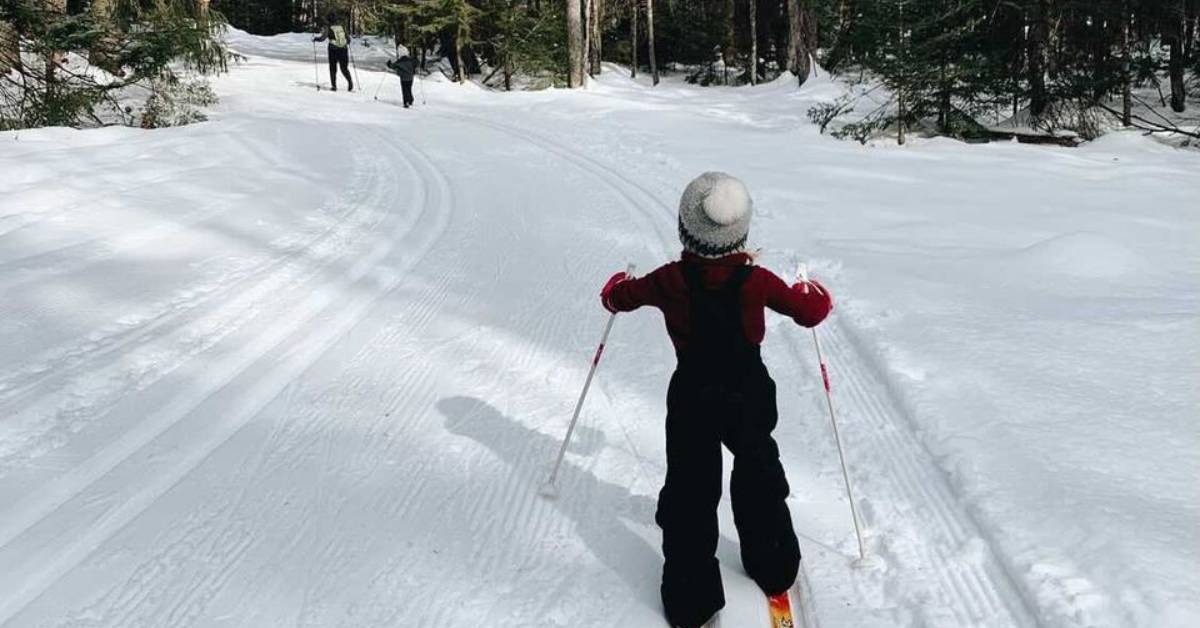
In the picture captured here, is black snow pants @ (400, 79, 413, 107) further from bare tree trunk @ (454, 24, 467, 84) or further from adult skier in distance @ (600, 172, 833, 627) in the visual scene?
adult skier in distance @ (600, 172, 833, 627)

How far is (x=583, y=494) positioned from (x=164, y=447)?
6.86ft

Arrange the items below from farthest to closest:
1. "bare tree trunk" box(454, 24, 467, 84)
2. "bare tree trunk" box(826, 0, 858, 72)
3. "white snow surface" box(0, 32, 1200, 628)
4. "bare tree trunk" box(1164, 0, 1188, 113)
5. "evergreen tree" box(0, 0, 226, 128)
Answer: "bare tree trunk" box(454, 24, 467, 84) < "bare tree trunk" box(826, 0, 858, 72) < "bare tree trunk" box(1164, 0, 1188, 113) < "evergreen tree" box(0, 0, 226, 128) < "white snow surface" box(0, 32, 1200, 628)

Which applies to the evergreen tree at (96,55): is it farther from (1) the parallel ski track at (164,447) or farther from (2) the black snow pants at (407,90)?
(1) the parallel ski track at (164,447)

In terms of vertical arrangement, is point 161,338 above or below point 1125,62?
below

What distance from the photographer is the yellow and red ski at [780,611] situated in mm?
2871

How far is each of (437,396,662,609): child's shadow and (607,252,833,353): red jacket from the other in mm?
947

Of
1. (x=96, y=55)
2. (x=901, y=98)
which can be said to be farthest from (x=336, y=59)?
(x=901, y=98)

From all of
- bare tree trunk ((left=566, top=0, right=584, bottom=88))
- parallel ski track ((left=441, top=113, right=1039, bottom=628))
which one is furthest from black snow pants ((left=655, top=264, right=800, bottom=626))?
bare tree trunk ((left=566, top=0, right=584, bottom=88))

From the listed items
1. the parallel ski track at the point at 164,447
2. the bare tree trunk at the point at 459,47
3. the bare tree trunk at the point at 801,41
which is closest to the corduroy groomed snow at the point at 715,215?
the parallel ski track at the point at 164,447

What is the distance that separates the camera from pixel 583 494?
3.69 m

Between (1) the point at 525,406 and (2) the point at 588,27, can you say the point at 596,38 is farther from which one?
(1) the point at 525,406

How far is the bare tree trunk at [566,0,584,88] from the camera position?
884 inches

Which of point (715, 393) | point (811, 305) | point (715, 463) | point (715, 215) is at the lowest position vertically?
point (715, 463)

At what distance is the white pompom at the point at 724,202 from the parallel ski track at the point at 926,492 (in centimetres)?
145
